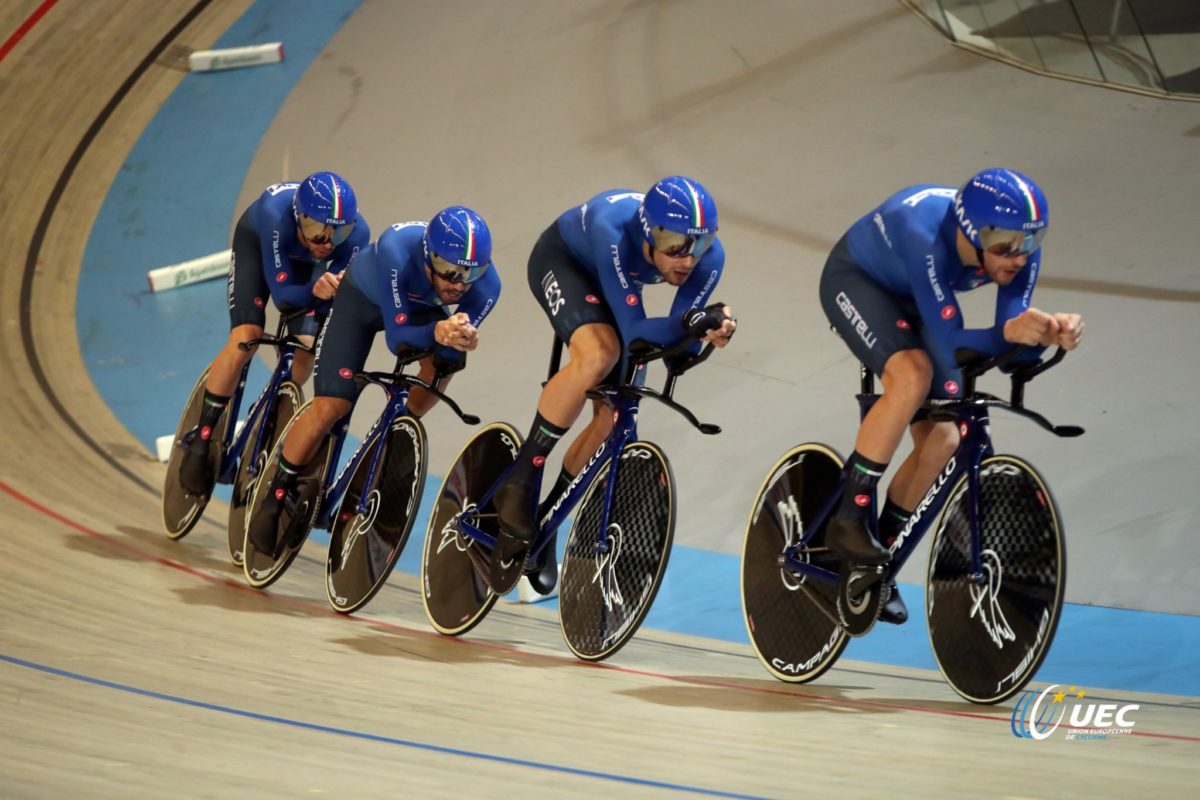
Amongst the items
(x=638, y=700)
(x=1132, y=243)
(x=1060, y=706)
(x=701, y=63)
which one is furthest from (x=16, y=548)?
(x=701, y=63)

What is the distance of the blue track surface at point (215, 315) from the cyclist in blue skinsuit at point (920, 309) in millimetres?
1114

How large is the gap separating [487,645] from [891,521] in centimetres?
134

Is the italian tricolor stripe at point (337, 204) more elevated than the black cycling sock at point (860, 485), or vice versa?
the italian tricolor stripe at point (337, 204)

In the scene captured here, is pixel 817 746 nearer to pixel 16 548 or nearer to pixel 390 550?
pixel 390 550

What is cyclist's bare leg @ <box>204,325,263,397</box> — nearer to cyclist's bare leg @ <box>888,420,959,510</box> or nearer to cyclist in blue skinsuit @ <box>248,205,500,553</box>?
cyclist in blue skinsuit @ <box>248,205,500,553</box>

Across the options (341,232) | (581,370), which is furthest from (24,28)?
(581,370)

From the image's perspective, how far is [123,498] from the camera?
600 centimetres

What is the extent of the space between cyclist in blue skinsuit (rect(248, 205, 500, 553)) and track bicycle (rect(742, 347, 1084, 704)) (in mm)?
1051

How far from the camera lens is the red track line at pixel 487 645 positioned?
3.39 metres

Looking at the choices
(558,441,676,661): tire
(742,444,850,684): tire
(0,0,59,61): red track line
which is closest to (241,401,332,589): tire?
(558,441,676,661): tire

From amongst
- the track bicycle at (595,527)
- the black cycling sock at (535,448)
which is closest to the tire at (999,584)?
the track bicycle at (595,527)

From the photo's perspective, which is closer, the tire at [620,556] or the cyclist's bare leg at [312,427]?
the tire at [620,556]

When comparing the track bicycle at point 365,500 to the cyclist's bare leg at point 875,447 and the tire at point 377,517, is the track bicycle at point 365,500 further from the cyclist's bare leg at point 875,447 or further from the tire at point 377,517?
the cyclist's bare leg at point 875,447

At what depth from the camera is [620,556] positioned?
3951 mm
